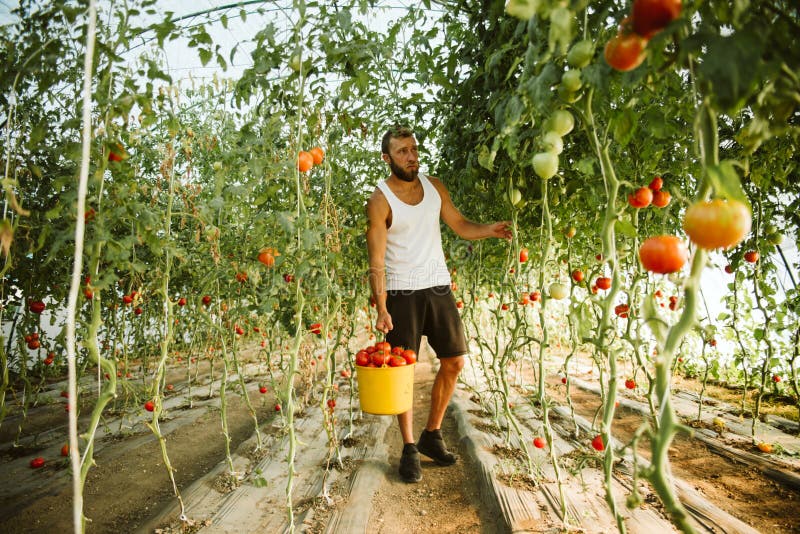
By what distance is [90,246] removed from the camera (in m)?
1.09

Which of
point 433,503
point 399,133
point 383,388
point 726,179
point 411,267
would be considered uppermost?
point 399,133

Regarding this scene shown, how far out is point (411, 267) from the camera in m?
2.07

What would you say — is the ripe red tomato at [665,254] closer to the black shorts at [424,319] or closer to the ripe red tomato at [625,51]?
the ripe red tomato at [625,51]

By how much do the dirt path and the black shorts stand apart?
59 cm

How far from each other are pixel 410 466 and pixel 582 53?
5.96 feet

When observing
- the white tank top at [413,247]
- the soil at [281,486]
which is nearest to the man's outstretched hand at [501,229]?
the white tank top at [413,247]

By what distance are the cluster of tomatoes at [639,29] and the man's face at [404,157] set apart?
141cm

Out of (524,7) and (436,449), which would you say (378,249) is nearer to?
(436,449)

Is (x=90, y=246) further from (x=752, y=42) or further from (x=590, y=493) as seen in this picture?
(x=590, y=493)

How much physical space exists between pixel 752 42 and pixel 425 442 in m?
2.10

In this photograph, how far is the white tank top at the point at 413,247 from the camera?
2.06m

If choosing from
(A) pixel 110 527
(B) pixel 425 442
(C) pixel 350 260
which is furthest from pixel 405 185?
(A) pixel 110 527

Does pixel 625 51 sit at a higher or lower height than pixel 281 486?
higher

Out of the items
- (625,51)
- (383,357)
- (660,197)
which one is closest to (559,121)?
(625,51)
